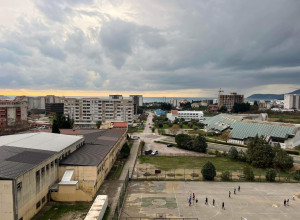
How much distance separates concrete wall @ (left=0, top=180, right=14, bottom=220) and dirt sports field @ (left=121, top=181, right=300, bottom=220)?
9781mm

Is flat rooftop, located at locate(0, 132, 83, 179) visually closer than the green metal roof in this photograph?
Yes

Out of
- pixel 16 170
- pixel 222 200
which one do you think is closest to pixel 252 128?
pixel 222 200

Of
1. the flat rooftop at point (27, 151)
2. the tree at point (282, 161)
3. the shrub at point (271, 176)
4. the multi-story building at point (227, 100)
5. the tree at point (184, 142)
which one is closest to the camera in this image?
the flat rooftop at point (27, 151)

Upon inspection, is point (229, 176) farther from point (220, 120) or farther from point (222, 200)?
point (220, 120)

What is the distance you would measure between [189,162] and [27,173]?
92.1ft

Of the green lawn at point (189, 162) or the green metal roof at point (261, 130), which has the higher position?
the green metal roof at point (261, 130)

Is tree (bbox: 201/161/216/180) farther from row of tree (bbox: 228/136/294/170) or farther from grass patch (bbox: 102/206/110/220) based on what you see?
grass patch (bbox: 102/206/110/220)

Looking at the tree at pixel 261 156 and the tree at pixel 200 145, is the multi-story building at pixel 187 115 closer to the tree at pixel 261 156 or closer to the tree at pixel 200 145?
the tree at pixel 200 145

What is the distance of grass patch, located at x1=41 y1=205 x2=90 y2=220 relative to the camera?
20781mm

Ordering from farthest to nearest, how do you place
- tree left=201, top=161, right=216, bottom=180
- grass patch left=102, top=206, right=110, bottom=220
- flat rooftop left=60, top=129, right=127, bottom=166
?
tree left=201, top=161, right=216, bottom=180 < flat rooftop left=60, top=129, right=127, bottom=166 < grass patch left=102, top=206, right=110, bottom=220

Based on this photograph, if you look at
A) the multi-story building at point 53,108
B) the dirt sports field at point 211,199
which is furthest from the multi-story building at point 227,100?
the dirt sports field at point 211,199

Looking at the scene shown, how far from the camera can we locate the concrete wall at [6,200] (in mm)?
17875

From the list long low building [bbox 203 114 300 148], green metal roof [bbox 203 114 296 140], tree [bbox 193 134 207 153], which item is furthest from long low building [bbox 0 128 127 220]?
green metal roof [bbox 203 114 296 140]

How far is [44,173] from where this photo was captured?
23.2m
